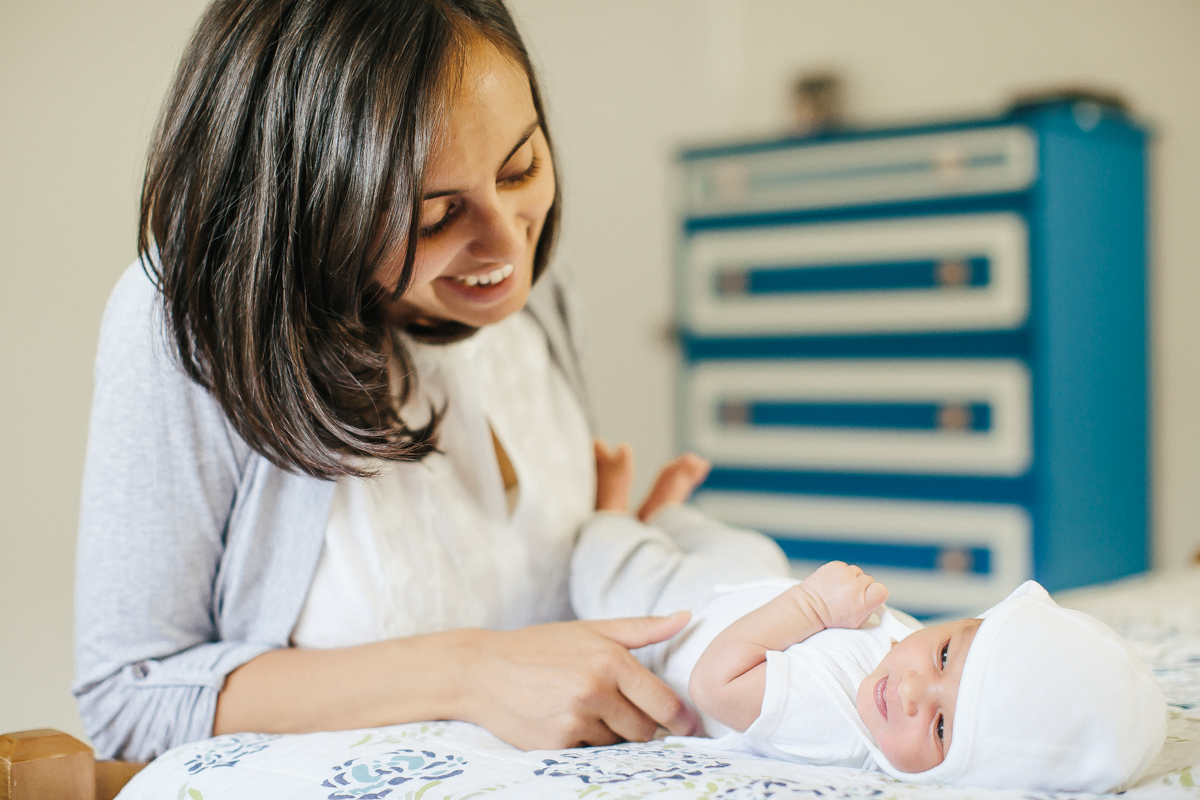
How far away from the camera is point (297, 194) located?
76 centimetres

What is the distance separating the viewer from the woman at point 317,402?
0.76 metres

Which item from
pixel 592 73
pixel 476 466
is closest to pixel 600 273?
pixel 592 73

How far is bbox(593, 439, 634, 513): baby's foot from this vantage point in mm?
1236

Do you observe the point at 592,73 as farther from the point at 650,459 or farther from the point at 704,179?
the point at 650,459

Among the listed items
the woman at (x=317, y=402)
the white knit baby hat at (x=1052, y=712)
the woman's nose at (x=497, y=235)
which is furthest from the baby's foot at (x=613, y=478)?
the white knit baby hat at (x=1052, y=712)

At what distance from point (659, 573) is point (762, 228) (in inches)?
73.9

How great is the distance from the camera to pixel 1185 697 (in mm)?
872

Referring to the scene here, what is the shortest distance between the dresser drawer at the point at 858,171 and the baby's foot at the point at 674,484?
1487 mm

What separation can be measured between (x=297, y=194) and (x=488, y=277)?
188 millimetres

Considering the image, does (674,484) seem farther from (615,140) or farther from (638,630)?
(615,140)

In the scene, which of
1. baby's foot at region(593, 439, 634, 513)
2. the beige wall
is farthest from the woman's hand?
the beige wall

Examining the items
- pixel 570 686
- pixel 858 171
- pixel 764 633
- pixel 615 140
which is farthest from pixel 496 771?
pixel 615 140

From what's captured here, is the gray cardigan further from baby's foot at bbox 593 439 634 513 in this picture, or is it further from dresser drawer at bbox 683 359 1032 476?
dresser drawer at bbox 683 359 1032 476

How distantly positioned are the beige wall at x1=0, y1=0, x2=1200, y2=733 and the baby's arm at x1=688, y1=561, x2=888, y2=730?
26.9 inches
